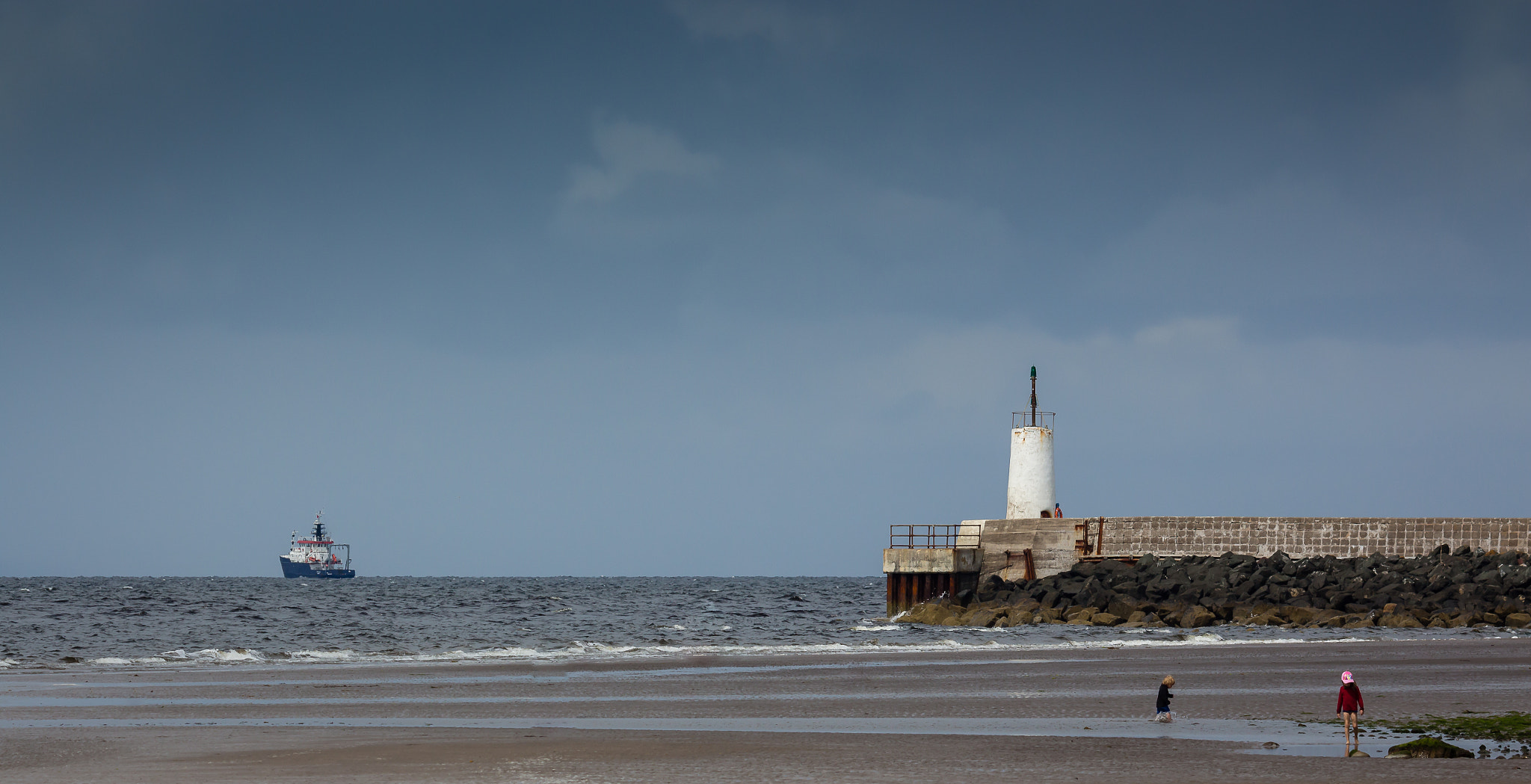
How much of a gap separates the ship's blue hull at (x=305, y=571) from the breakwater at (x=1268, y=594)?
13957cm

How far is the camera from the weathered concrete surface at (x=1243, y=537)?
38344 millimetres

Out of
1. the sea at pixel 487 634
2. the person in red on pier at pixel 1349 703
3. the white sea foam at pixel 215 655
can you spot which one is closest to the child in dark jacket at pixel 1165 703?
the person in red on pier at pixel 1349 703

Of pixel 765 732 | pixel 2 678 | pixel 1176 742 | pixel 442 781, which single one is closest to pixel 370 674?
pixel 2 678

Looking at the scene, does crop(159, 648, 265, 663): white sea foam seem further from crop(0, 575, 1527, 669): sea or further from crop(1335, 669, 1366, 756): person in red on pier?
crop(1335, 669, 1366, 756): person in red on pier

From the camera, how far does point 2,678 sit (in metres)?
23.7

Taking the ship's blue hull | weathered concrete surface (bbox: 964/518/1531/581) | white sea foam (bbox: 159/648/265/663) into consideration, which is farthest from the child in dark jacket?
the ship's blue hull

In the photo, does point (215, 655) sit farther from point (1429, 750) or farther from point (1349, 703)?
point (1429, 750)

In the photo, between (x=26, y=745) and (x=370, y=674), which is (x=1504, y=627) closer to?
(x=370, y=674)

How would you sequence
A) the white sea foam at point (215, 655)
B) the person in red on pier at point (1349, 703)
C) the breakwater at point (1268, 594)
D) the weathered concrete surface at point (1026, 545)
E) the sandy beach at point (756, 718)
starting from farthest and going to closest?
1. the weathered concrete surface at point (1026, 545)
2. the breakwater at point (1268, 594)
3. the white sea foam at point (215, 655)
4. the person in red on pier at point (1349, 703)
5. the sandy beach at point (756, 718)

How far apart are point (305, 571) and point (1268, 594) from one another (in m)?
149

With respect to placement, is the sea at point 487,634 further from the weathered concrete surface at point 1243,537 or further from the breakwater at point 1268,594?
the weathered concrete surface at point 1243,537

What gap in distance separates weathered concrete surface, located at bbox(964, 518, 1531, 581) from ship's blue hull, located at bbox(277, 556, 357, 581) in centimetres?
13769

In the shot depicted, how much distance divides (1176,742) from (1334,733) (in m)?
1.91

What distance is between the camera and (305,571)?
6516 inches
